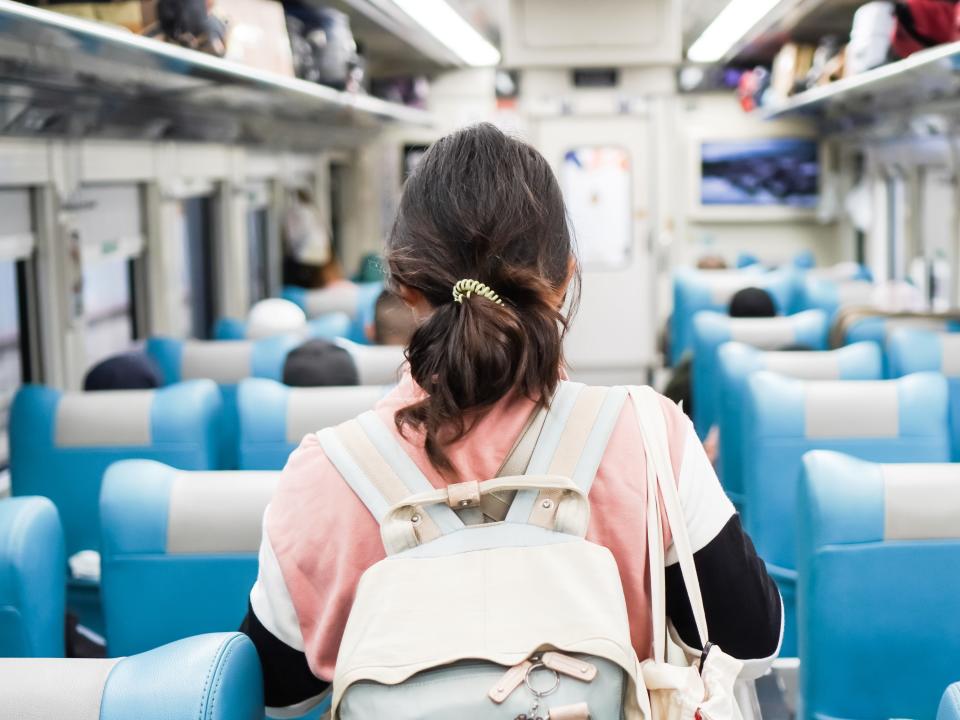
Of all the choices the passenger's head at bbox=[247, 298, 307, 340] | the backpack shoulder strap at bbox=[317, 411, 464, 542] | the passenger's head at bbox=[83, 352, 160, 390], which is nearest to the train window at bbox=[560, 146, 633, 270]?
the passenger's head at bbox=[247, 298, 307, 340]

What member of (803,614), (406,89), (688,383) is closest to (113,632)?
(803,614)

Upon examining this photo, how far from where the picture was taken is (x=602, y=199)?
8.68m

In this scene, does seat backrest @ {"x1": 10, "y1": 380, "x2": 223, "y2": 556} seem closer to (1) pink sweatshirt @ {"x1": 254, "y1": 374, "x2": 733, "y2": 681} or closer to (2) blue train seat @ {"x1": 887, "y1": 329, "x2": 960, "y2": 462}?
(1) pink sweatshirt @ {"x1": 254, "y1": 374, "x2": 733, "y2": 681}

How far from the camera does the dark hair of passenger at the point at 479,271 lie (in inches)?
47.1

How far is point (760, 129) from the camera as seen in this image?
9.80m

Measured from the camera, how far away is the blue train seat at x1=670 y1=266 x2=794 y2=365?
6.82 m

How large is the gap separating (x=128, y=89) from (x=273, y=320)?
1265 millimetres

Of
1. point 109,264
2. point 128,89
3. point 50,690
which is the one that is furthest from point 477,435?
point 109,264

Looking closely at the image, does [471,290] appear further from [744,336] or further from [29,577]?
[744,336]

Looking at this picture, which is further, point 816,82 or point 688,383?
point 816,82

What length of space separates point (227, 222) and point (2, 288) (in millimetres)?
2453

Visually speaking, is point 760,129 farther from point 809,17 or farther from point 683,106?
point 809,17

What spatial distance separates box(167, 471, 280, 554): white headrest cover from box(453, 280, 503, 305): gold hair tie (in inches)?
37.7

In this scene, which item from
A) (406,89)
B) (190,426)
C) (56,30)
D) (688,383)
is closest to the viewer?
(56,30)
